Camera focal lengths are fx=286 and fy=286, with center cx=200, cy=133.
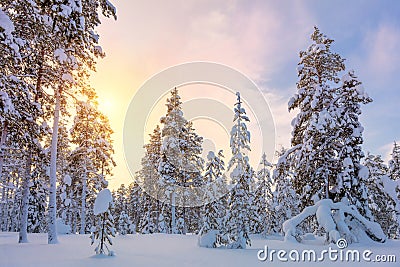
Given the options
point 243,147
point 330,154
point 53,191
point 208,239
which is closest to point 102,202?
point 53,191

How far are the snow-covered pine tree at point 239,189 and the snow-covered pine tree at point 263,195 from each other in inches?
866

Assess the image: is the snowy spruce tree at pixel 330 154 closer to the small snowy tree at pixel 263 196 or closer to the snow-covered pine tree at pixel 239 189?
the snow-covered pine tree at pixel 239 189

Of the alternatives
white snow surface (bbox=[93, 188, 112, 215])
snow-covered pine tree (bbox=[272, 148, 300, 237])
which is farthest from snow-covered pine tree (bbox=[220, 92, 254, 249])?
snow-covered pine tree (bbox=[272, 148, 300, 237])

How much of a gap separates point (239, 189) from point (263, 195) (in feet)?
80.2

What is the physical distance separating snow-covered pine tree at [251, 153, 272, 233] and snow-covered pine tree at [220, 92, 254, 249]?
72.2ft

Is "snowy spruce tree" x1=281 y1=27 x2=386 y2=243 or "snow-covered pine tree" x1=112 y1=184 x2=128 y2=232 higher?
"snowy spruce tree" x1=281 y1=27 x2=386 y2=243

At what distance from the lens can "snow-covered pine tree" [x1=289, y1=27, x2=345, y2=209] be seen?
1658 cm

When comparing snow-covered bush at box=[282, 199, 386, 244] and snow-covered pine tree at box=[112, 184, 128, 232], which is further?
snow-covered pine tree at box=[112, 184, 128, 232]

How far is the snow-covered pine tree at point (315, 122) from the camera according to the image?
16.6 meters

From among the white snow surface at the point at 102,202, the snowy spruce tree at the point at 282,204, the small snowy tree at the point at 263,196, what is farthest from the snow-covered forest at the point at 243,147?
the small snowy tree at the point at 263,196

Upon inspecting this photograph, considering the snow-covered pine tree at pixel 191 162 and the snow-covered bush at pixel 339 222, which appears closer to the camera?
the snow-covered bush at pixel 339 222

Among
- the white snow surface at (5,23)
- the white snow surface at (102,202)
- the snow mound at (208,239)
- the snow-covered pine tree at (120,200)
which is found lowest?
the snow-covered pine tree at (120,200)

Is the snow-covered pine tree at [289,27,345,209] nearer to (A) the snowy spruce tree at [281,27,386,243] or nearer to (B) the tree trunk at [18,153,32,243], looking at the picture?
(A) the snowy spruce tree at [281,27,386,243]

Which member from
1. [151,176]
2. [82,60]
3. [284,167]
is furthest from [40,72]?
[151,176]
